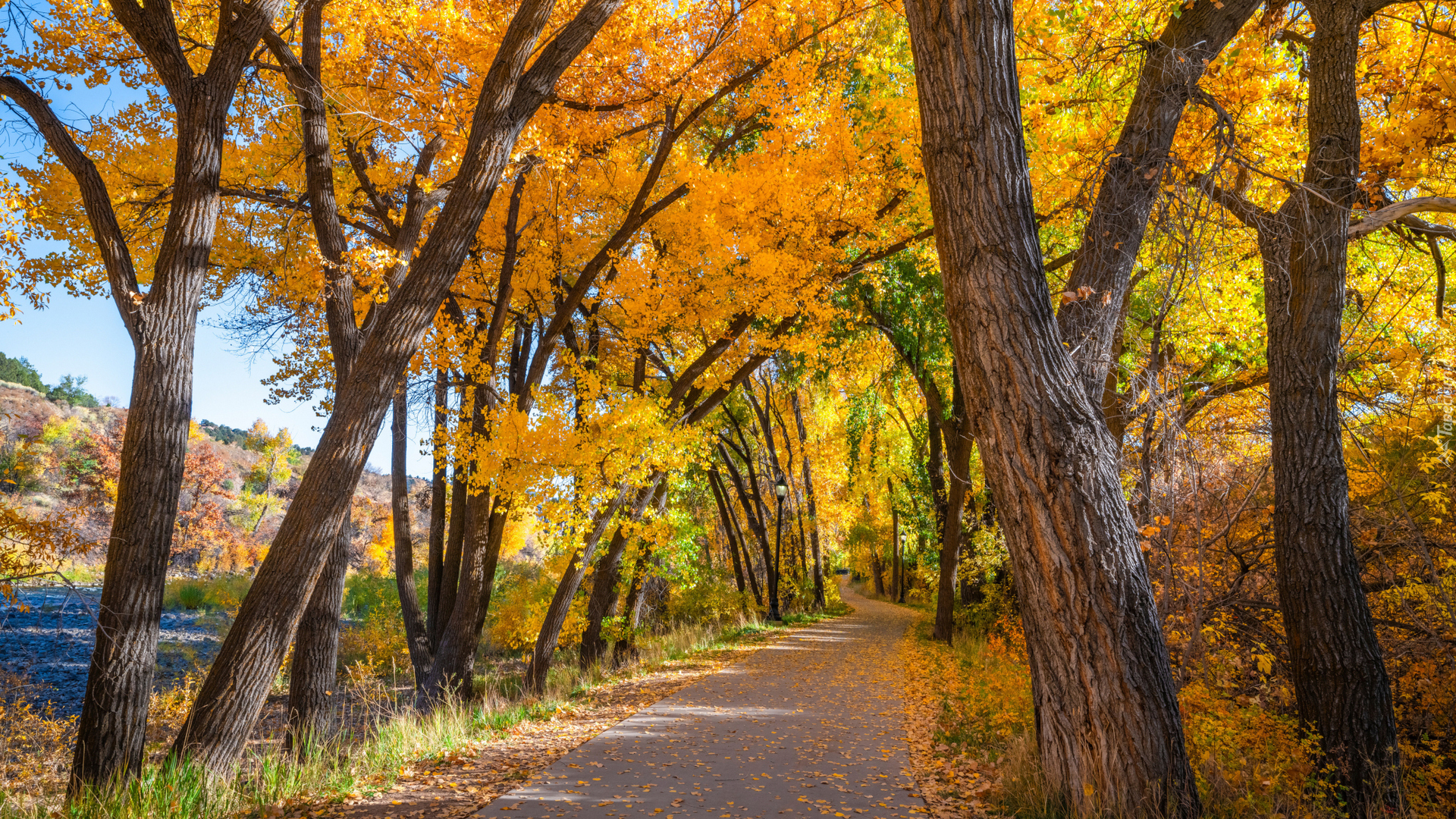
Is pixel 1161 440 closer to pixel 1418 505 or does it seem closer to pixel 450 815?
pixel 1418 505

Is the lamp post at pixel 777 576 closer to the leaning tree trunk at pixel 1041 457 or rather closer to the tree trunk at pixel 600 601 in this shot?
the tree trunk at pixel 600 601

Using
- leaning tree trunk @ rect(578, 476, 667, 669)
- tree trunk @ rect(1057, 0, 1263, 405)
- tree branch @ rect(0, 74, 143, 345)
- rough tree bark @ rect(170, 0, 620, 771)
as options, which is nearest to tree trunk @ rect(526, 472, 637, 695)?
leaning tree trunk @ rect(578, 476, 667, 669)

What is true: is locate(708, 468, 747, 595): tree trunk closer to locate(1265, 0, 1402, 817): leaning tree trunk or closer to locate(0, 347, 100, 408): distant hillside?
locate(1265, 0, 1402, 817): leaning tree trunk

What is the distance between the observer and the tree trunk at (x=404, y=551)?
987 cm

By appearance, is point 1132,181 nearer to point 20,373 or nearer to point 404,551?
point 404,551

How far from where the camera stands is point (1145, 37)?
15.6ft

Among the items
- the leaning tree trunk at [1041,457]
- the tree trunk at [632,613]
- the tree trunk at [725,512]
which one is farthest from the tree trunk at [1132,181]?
the tree trunk at [725,512]

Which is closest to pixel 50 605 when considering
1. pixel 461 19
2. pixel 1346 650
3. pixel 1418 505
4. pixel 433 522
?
pixel 433 522

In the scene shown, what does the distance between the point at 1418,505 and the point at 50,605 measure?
90.2ft

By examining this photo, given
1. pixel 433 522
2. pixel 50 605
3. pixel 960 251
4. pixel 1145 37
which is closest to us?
pixel 960 251

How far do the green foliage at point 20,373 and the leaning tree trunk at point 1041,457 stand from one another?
75.9m

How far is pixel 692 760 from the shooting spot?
5441 mm

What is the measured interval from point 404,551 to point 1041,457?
29.8 feet

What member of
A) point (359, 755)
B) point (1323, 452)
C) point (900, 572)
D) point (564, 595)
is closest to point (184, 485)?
point (900, 572)
